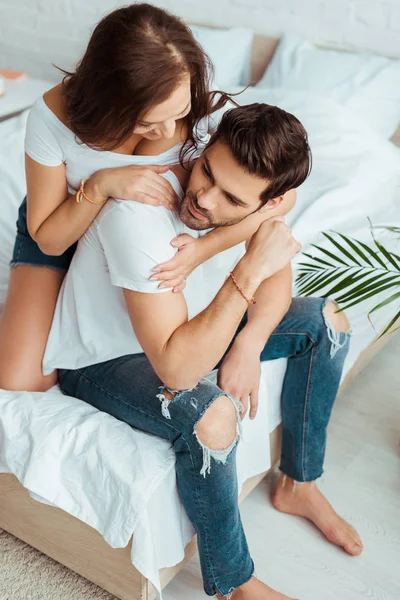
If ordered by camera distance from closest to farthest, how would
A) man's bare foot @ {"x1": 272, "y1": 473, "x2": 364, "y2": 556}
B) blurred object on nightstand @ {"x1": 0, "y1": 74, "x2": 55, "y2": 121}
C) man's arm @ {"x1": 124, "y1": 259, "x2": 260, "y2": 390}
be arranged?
man's arm @ {"x1": 124, "y1": 259, "x2": 260, "y2": 390} < man's bare foot @ {"x1": 272, "y1": 473, "x2": 364, "y2": 556} < blurred object on nightstand @ {"x1": 0, "y1": 74, "x2": 55, "y2": 121}

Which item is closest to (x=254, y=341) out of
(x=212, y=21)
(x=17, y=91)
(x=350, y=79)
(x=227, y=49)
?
(x=350, y=79)

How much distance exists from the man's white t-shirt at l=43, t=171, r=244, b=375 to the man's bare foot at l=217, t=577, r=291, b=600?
1.68ft

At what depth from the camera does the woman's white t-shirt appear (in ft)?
4.25

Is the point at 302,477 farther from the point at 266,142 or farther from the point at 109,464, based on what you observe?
the point at 266,142

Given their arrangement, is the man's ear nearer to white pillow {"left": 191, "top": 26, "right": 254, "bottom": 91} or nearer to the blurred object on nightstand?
white pillow {"left": 191, "top": 26, "right": 254, "bottom": 91}

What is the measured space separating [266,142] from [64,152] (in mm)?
390

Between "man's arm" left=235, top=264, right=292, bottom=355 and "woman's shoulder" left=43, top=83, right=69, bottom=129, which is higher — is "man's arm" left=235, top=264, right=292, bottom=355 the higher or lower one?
the lower one

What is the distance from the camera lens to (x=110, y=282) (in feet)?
4.31

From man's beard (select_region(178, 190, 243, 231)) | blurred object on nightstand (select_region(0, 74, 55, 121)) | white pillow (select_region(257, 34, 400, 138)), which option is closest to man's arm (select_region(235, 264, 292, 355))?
man's beard (select_region(178, 190, 243, 231))

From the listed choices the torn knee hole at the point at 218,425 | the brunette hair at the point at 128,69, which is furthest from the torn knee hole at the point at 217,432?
the brunette hair at the point at 128,69

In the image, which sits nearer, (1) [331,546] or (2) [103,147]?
(2) [103,147]

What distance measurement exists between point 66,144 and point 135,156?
128 mm

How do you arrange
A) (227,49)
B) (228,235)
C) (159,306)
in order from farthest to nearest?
(227,49) → (228,235) → (159,306)

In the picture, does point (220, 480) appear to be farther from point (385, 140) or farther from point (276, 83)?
point (276, 83)
